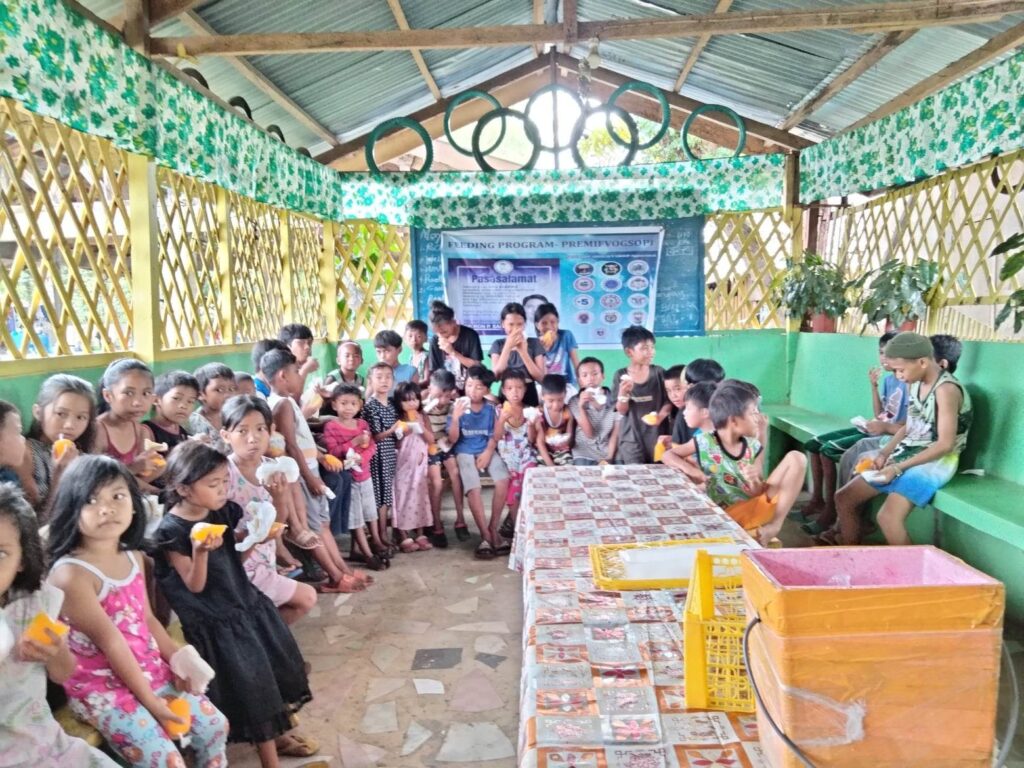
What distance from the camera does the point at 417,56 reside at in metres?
5.31

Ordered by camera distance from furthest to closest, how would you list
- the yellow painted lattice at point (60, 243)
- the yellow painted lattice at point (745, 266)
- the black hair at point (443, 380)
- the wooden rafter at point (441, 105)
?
the wooden rafter at point (441, 105) → the yellow painted lattice at point (745, 266) → the black hair at point (443, 380) → the yellow painted lattice at point (60, 243)

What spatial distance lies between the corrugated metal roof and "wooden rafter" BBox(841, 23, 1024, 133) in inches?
2.4

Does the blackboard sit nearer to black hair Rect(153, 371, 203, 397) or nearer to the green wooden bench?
the green wooden bench

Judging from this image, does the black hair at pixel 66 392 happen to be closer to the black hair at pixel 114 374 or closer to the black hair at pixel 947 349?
the black hair at pixel 114 374

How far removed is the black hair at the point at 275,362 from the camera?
3.42 meters

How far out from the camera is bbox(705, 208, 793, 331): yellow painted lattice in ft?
18.5

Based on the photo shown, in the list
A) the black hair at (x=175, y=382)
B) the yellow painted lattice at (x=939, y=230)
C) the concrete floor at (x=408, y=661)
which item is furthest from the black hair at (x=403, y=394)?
the yellow painted lattice at (x=939, y=230)

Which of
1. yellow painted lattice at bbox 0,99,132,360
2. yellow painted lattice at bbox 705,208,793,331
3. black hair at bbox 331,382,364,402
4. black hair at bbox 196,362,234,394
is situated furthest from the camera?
yellow painted lattice at bbox 705,208,793,331

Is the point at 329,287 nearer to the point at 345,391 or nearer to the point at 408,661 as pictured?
the point at 345,391

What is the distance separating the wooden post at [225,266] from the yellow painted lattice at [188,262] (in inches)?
0.9

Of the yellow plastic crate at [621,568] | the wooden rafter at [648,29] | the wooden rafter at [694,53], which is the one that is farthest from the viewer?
the wooden rafter at [694,53]

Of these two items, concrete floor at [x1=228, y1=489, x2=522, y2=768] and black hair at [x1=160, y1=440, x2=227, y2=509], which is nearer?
black hair at [x1=160, y1=440, x2=227, y2=509]

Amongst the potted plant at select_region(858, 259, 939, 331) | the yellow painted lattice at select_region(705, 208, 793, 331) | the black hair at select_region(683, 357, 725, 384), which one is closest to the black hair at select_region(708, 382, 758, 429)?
the black hair at select_region(683, 357, 725, 384)

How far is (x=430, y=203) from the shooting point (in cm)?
557
